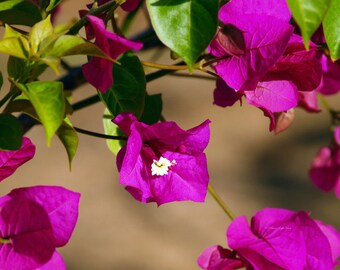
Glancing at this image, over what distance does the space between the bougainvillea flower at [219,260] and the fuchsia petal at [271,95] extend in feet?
0.51

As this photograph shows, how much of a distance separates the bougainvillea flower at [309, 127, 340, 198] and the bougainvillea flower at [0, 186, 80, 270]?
53 cm

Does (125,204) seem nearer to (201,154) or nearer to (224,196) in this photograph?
(224,196)

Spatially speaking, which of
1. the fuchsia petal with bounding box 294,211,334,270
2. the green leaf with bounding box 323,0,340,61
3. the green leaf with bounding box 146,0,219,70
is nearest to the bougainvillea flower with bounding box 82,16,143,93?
the green leaf with bounding box 146,0,219,70

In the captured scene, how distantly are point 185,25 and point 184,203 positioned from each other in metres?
2.21

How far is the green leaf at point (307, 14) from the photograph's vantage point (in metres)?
0.42

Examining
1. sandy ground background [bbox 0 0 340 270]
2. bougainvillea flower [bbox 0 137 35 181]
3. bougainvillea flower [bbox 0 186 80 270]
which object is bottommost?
sandy ground background [bbox 0 0 340 270]

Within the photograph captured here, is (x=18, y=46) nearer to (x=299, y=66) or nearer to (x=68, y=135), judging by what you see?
(x=68, y=135)

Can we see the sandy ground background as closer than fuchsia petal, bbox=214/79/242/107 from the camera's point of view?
No

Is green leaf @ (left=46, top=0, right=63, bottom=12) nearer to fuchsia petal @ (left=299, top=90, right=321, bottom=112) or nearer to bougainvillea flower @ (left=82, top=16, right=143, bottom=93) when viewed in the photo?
bougainvillea flower @ (left=82, top=16, right=143, bottom=93)

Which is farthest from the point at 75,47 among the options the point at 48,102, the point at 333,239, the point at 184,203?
the point at 184,203

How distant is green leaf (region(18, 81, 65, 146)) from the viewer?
0.44 m

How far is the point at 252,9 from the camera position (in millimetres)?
553

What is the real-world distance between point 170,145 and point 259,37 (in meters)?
0.10

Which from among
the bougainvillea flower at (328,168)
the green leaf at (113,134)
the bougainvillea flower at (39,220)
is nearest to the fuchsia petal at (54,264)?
the bougainvillea flower at (39,220)
